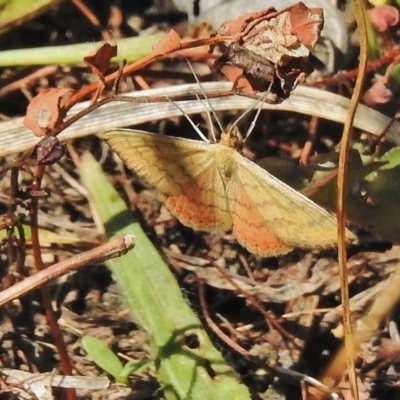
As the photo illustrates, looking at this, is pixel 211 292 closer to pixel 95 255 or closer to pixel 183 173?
pixel 183 173

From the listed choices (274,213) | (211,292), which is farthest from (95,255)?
(211,292)

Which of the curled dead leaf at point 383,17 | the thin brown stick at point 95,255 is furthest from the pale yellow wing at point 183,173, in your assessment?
the curled dead leaf at point 383,17

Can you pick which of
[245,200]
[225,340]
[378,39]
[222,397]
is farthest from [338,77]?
[222,397]

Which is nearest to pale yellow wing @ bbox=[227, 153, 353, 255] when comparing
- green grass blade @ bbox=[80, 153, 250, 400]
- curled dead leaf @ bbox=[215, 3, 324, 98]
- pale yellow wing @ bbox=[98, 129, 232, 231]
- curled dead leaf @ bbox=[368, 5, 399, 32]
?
pale yellow wing @ bbox=[98, 129, 232, 231]

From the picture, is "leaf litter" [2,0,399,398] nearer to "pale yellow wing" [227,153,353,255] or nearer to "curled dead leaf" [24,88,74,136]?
"pale yellow wing" [227,153,353,255]

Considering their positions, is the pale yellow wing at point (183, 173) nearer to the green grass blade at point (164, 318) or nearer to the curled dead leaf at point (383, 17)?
the green grass blade at point (164, 318)
